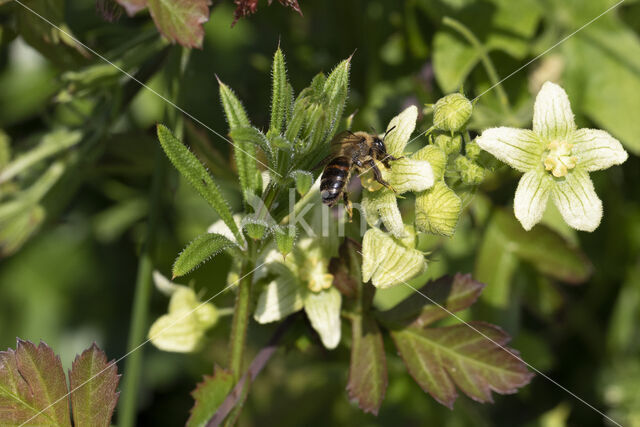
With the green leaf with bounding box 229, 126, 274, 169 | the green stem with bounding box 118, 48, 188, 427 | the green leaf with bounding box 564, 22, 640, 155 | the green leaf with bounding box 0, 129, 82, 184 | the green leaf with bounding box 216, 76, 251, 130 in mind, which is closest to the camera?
the green leaf with bounding box 229, 126, 274, 169

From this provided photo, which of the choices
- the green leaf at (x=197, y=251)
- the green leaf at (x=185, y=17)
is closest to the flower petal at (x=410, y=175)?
the green leaf at (x=197, y=251)

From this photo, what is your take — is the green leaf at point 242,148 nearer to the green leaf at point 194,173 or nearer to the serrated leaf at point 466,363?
the green leaf at point 194,173

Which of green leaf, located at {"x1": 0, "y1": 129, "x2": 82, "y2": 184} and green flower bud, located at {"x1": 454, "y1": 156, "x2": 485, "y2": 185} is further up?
green leaf, located at {"x1": 0, "y1": 129, "x2": 82, "y2": 184}

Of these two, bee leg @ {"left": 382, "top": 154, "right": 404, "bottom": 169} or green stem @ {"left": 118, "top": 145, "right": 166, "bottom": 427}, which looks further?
green stem @ {"left": 118, "top": 145, "right": 166, "bottom": 427}

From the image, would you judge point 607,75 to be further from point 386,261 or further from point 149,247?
point 149,247

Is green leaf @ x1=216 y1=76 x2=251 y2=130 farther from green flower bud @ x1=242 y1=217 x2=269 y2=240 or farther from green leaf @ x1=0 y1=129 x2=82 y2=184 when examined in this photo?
green leaf @ x1=0 y1=129 x2=82 y2=184

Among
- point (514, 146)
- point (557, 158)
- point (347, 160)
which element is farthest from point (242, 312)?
point (557, 158)

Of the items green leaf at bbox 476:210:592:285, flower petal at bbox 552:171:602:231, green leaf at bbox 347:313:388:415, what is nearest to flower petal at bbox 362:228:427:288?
green leaf at bbox 347:313:388:415
